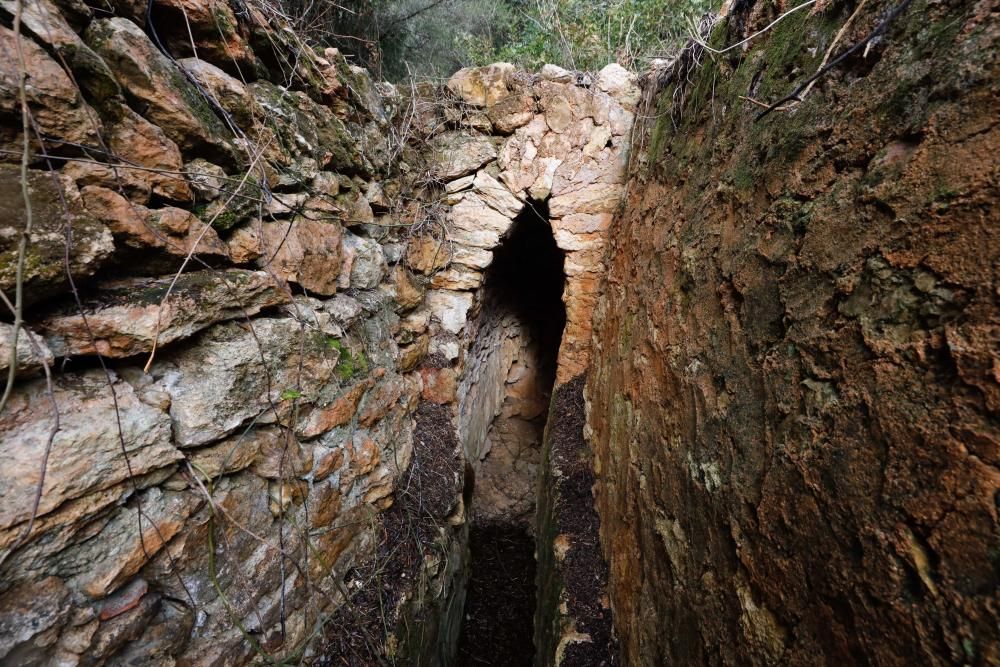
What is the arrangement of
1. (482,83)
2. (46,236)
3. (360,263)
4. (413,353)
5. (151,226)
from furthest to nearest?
(482,83)
(413,353)
(360,263)
(151,226)
(46,236)

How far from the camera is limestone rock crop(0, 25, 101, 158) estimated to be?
91 cm

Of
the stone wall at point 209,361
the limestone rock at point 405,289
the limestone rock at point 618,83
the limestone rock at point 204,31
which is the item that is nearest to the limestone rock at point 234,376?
the stone wall at point 209,361

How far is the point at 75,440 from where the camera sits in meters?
0.97

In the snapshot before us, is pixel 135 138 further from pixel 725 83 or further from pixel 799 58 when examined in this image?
pixel 725 83

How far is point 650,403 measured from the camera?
1.79 meters

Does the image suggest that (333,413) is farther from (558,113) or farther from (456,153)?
(558,113)

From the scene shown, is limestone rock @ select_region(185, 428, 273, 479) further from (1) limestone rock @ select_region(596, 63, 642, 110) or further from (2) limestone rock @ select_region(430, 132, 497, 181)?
(1) limestone rock @ select_region(596, 63, 642, 110)

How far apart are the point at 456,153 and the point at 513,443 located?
3435 mm

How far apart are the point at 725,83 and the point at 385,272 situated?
2.01 meters

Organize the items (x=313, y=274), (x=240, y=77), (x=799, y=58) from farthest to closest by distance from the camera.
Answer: (x=313, y=274) < (x=240, y=77) < (x=799, y=58)

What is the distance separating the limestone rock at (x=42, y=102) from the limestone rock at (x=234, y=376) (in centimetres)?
63

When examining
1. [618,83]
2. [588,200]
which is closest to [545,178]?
[588,200]

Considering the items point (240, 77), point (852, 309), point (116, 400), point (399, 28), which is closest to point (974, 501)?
point (852, 309)

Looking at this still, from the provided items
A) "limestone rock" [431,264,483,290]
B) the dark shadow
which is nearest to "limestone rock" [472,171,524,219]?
the dark shadow
